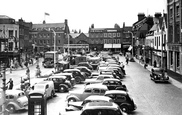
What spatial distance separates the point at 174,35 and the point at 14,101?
94.7ft

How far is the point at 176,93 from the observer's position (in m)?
23.9

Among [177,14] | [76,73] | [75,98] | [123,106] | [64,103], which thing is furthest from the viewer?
[177,14]

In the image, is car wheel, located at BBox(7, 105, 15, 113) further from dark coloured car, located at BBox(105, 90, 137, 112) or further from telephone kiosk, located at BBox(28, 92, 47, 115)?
dark coloured car, located at BBox(105, 90, 137, 112)

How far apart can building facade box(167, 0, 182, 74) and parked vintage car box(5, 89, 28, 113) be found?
2453 cm

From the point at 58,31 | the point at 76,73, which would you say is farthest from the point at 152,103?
the point at 58,31

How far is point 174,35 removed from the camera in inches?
1540

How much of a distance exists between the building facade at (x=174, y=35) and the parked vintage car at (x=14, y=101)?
24.5 m

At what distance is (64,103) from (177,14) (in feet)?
85.5

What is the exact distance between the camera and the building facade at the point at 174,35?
36.6 m

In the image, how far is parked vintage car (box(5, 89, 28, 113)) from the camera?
55.9ft

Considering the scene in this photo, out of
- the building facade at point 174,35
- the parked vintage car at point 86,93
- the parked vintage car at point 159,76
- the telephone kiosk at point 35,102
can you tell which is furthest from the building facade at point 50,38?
the telephone kiosk at point 35,102

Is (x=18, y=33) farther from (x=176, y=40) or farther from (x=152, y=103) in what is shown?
(x=152, y=103)

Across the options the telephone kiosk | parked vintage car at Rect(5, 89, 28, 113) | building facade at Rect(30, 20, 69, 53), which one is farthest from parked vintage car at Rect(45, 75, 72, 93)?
building facade at Rect(30, 20, 69, 53)

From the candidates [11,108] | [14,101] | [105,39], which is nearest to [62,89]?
[14,101]
